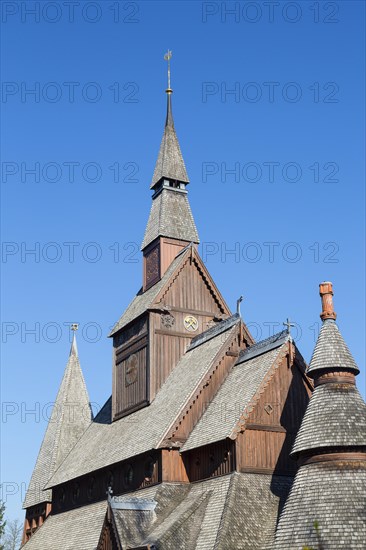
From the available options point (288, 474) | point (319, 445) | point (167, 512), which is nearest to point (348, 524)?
point (319, 445)

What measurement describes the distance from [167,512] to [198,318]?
12.0m

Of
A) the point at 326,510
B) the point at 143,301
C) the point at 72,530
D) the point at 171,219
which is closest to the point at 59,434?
the point at 72,530

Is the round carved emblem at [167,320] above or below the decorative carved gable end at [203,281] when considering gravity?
below

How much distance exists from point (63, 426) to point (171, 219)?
50.8ft

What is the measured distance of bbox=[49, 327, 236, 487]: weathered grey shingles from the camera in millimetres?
32844

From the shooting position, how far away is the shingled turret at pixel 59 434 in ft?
153

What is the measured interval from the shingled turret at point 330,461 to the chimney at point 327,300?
27cm

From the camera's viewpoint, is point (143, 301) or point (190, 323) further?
point (143, 301)

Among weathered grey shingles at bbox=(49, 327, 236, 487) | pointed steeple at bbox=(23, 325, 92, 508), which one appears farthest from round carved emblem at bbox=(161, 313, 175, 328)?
pointed steeple at bbox=(23, 325, 92, 508)

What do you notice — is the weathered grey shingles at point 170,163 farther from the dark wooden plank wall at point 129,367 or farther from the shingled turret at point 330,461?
the shingled turret at point 330,461

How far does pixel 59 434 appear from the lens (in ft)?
159

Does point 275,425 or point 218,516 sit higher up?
point 275,425

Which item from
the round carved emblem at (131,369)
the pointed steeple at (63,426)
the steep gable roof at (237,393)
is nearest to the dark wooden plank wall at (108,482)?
the steep gable roof at (237,393)

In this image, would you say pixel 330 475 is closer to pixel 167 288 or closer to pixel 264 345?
pixel 264 345
